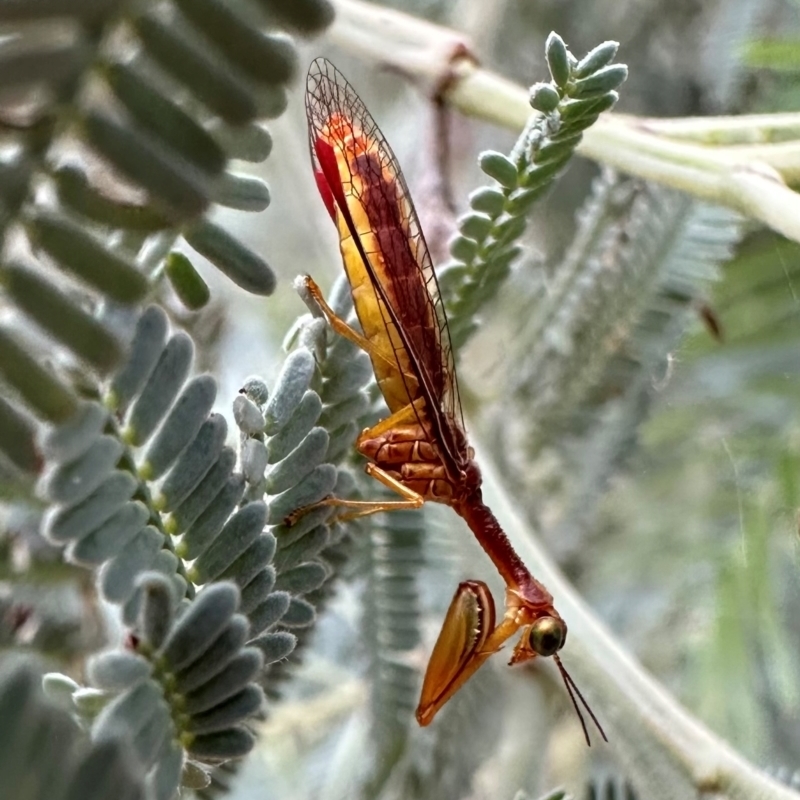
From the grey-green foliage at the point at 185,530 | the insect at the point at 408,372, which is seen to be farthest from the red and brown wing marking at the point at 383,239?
the grey-green foliage at the point at 185,530

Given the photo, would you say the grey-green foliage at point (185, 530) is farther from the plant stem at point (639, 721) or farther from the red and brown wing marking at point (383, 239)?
the plant stem at point (639, 721)

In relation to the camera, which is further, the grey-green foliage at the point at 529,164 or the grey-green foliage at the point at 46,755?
the grey-green foliage at the point at 529,164

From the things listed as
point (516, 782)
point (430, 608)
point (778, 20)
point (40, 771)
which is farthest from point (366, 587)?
point (778, 20)

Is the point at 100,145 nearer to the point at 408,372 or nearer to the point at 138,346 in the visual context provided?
the point at 138,346

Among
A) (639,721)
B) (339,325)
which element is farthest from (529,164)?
(639,721)

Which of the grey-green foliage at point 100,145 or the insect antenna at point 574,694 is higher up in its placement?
the grey-green foliage at point 100,145

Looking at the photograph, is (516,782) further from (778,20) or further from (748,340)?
(778,20)

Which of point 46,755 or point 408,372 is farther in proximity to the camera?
point 408,372
